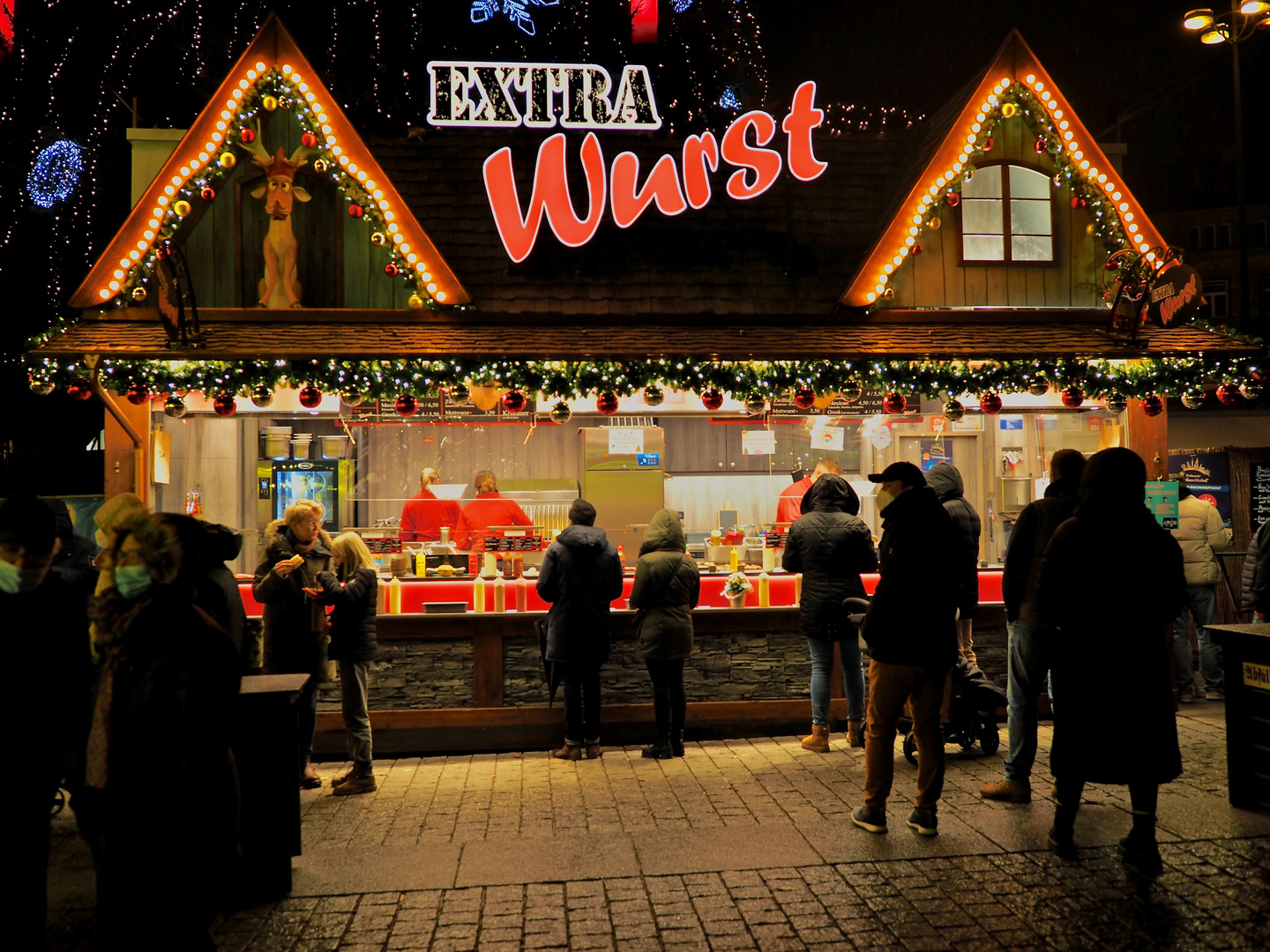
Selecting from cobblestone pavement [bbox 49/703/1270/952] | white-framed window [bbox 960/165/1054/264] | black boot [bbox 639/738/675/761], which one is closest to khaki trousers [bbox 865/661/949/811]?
cobblestone pavement [bbox 49/703/1270/952]

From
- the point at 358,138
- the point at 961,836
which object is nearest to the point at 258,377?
the point at 358,138

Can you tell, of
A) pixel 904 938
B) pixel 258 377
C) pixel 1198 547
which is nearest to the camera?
pixel 904 938

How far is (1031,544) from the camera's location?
656 centimetres

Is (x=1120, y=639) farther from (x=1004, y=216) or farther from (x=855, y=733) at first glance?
(x=1004, y=216)

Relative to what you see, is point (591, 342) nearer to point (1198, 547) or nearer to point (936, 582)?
Result: point (936, 582)

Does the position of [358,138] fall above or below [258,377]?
above

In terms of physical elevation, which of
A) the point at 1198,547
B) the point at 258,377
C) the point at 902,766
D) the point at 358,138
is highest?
the point at 358,138

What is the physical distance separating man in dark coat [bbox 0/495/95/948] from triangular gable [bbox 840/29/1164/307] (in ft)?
25.8

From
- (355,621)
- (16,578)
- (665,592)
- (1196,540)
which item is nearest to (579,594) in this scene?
(665,592)

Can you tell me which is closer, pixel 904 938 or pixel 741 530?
pixel 904 938

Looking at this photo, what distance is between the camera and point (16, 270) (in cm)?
A: 1878

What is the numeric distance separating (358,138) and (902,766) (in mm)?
→ 7503

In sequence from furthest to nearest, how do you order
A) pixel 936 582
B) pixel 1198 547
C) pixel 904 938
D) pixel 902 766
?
pixel 1198 547
pixel 902 766
pixel 936 582
pixel 904 938

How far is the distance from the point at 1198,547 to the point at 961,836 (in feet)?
20.0
